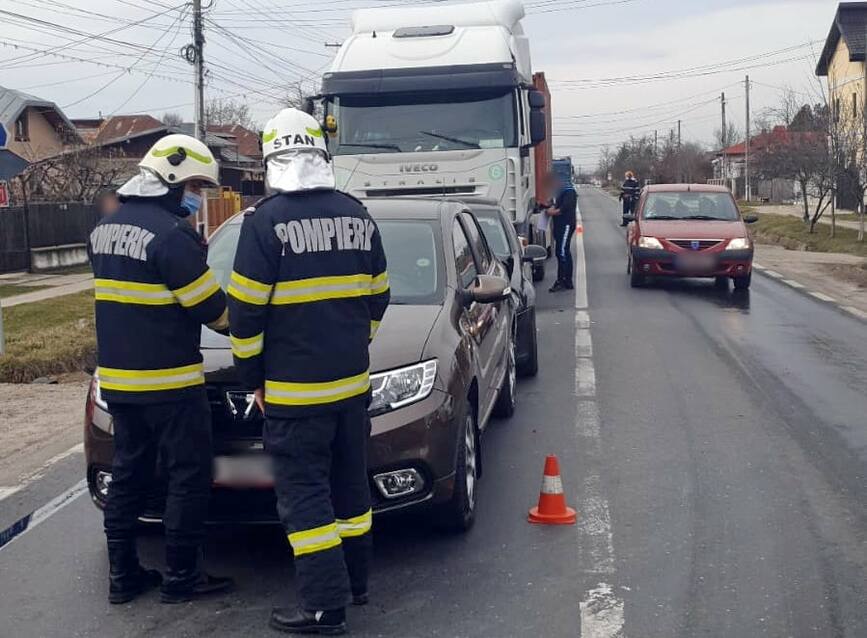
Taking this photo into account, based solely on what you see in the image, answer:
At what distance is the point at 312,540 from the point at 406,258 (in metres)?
2.56

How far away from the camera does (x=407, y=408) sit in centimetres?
521

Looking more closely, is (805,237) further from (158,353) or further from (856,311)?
(158,353)

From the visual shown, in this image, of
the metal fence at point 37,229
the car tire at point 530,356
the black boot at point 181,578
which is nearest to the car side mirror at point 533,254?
Result: the car tire at point 530,356

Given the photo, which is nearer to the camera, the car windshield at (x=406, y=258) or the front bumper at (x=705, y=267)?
the car windshield at (x=406, y=258)

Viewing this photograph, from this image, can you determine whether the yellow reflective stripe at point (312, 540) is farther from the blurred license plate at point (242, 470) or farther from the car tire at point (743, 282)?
the car tire at point (743, 282)

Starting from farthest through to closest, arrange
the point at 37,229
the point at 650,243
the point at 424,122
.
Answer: the point at 37,229 → the point at 650,243 → the point at 424,122

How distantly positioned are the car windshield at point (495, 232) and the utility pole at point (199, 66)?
21686 mm

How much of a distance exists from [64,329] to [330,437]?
10172mm

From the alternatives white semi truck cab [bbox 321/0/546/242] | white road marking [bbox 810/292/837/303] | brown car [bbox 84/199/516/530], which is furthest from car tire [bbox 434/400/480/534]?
white road marking [bbox 810/292/837/303]

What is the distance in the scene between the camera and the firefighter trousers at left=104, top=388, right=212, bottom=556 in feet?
15.7

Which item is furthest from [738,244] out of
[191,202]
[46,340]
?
[191,202]

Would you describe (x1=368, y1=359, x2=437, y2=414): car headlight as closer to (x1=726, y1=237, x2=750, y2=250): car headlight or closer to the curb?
the curb

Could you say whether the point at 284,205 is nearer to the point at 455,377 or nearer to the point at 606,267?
the point at 455,377

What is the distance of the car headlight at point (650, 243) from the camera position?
16859 millimetres
